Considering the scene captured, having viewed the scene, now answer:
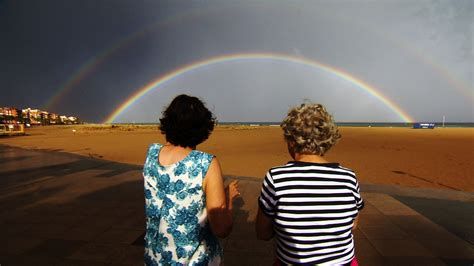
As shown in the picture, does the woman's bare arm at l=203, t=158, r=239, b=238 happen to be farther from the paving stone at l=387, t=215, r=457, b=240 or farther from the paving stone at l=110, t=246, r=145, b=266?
the paving stone at l=387, t=215, r=457, b=240

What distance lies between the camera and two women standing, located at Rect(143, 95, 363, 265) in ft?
5.20

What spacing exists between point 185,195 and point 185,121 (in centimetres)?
46

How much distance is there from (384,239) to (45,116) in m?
194

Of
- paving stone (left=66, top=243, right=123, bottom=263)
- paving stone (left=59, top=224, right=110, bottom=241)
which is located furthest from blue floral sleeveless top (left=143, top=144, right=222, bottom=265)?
paving stone (left=59, top=224, right=110, bottom=241)

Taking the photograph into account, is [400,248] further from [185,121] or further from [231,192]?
[185,121]

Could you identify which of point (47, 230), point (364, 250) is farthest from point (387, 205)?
point (47, 230)

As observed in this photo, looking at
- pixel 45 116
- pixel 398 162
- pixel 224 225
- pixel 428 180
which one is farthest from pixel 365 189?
pixel 45 116

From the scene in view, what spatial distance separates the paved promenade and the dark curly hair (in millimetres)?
2362

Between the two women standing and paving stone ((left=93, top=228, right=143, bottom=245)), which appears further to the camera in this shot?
paving stone ((left=93, top=228, right=143, bottom=245))

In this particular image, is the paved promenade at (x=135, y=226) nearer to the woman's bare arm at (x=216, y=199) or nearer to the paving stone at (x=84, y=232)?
the paving stone at (x=84, y=232)

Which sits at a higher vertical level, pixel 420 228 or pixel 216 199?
pixel 216 199

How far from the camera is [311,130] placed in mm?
1744

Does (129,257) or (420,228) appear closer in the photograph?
(129,257)

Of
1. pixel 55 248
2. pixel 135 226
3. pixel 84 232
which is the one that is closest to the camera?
pixel 55 248
